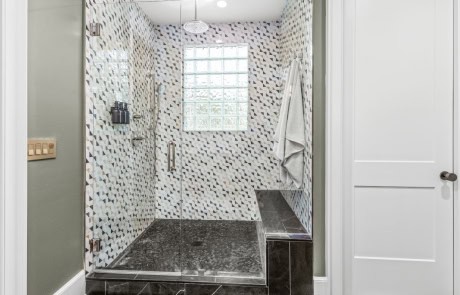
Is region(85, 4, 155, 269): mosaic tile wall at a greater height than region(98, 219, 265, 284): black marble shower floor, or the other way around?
region(85, 4, 155, 269): mosaic tile wall

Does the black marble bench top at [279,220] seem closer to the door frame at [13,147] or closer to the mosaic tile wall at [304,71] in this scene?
the mosaic tile wall at [304,71]

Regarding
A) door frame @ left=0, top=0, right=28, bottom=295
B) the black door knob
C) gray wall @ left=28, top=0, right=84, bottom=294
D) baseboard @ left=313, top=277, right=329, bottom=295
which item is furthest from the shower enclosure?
the black door knob

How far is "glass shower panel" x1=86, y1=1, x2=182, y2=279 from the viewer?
2143 mm

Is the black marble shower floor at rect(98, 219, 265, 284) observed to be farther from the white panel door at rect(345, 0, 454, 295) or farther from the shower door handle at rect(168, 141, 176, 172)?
the white panel door at rect(345, 0, 454, 295)

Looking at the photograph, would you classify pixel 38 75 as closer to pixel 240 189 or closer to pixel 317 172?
pixel 317 172

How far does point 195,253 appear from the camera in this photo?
93.5 inches

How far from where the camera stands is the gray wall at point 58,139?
4.99ft

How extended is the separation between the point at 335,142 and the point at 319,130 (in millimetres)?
132

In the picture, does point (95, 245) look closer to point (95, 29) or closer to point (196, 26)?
point (95, 29)

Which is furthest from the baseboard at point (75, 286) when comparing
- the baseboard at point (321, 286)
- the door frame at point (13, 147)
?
the baseboard at point (321, 286)

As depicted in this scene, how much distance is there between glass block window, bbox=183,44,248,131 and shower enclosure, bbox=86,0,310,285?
0.5 inches

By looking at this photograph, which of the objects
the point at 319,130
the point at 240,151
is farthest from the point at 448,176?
the point at 240,151

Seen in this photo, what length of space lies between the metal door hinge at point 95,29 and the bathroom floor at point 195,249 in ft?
5.68

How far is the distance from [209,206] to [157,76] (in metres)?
1.58
